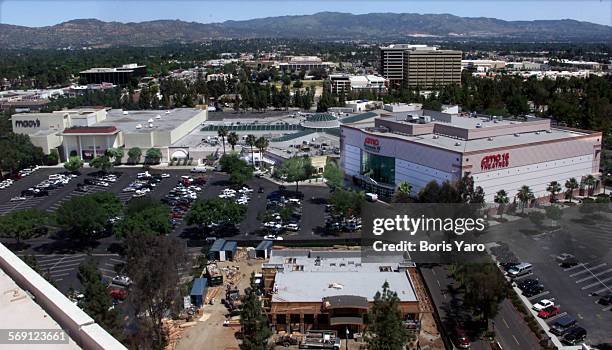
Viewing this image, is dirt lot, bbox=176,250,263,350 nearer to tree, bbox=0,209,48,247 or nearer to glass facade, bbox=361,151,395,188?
tree, bbox=0,209,48,247

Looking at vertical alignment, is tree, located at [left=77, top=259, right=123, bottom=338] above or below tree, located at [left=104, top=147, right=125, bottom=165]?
above

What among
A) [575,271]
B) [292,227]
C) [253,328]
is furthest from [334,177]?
[253,328]

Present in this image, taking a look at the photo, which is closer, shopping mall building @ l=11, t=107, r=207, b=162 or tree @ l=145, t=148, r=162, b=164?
tree @ l=145, t=148, r=162, b=164

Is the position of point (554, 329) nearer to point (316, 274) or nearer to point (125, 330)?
point (316, 274)

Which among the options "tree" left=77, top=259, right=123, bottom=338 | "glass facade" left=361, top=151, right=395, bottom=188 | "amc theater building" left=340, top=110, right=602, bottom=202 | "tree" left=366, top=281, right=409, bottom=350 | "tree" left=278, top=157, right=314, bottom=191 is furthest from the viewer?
"tree" left=278, top=157, right=314, bottom=191

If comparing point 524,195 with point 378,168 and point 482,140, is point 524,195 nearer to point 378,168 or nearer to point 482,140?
point 482,140

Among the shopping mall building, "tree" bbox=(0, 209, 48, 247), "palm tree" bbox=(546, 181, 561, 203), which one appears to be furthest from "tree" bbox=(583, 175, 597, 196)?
"tree" bbox=(0, 209, 48, 247)

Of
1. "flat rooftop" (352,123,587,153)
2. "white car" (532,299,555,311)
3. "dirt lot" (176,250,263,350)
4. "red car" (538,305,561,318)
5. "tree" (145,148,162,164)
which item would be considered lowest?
"dirt lot" (176,250,263,350)
